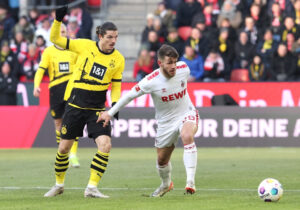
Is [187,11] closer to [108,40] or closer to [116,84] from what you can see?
[116,84]

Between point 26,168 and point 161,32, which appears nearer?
Answer: point 26,168

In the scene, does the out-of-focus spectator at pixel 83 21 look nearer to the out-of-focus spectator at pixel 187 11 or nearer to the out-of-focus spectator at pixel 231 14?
the out-of-focus spectator at pixel 187 11

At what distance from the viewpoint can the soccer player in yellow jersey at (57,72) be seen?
52.0 ft

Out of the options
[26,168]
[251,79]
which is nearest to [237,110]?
[251,79]

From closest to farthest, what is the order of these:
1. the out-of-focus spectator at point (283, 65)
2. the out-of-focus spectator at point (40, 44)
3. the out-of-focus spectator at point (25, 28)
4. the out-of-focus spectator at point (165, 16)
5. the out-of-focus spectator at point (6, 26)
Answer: the out-of-focus spectator at point (283, 65)
the out-of-focus spectator at point (40, 44)
the out-of-focus spectator at point (165, 16)
the out-of-focus spectator at point (25, 28)
the out-of-focus spectator at point (6, 26)

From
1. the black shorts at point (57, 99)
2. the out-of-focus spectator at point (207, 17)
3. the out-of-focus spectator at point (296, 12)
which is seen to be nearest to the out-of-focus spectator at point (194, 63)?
the out-of-focus spectator at point (207, 17)

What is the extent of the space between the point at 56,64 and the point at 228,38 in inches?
366

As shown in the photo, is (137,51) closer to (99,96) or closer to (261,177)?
(261,177)

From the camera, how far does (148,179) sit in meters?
13.8

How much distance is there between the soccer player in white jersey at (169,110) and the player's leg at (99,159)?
0.96 feet

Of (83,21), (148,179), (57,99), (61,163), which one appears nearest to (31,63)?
(83,21)

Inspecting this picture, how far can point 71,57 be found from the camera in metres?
16.0

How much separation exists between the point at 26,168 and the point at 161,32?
31.8 ft

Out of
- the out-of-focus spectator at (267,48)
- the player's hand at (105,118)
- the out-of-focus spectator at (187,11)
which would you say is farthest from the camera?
the out-of-focus spectator at (187,11)
